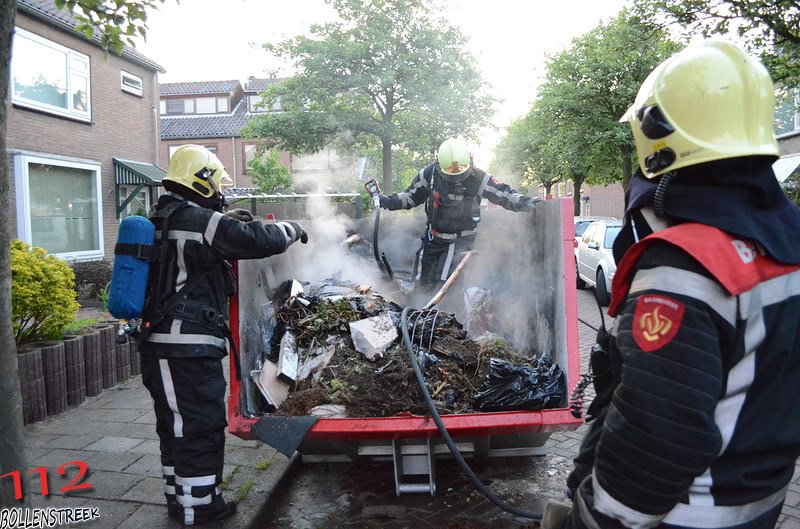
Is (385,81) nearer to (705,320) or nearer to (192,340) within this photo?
(192,340)

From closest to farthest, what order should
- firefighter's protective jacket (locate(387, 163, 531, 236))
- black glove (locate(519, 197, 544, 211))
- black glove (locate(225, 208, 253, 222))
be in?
black glove (locate(225, 208, 253, 222)) → black glove (locate(519, 197, 544, 211)) → firefighter's protective jacket (locate(387, 163, 531, 236))

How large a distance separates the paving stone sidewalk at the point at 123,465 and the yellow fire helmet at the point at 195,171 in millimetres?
1859

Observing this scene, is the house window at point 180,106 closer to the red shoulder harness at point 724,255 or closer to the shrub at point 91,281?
the shrub at point 91,281

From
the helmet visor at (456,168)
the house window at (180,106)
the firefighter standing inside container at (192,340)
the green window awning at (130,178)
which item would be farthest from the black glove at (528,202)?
the house window at (180,106)

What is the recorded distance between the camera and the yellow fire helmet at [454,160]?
5301mm

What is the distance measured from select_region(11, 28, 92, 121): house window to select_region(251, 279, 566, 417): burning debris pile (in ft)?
37.6

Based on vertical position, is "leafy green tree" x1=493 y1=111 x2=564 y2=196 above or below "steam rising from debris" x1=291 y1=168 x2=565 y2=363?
above

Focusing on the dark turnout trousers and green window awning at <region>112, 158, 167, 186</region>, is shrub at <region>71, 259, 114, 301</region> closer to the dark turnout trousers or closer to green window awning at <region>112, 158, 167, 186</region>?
green window awning at <region>112, 158, 167, 186</region>

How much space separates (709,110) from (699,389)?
2.11 ft

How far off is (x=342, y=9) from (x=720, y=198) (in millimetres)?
16708

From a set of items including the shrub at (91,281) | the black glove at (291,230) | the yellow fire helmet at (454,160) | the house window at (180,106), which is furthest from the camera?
the house window at (180,106)

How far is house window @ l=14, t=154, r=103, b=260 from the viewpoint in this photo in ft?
41.1

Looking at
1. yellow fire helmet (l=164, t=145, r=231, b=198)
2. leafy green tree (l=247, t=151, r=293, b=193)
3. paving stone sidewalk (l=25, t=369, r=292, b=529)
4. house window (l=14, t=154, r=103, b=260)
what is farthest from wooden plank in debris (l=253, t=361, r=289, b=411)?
leafy green tree (l=247, t=151, r=293, b=193)

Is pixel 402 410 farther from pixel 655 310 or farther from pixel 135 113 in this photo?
pixel 135 113
